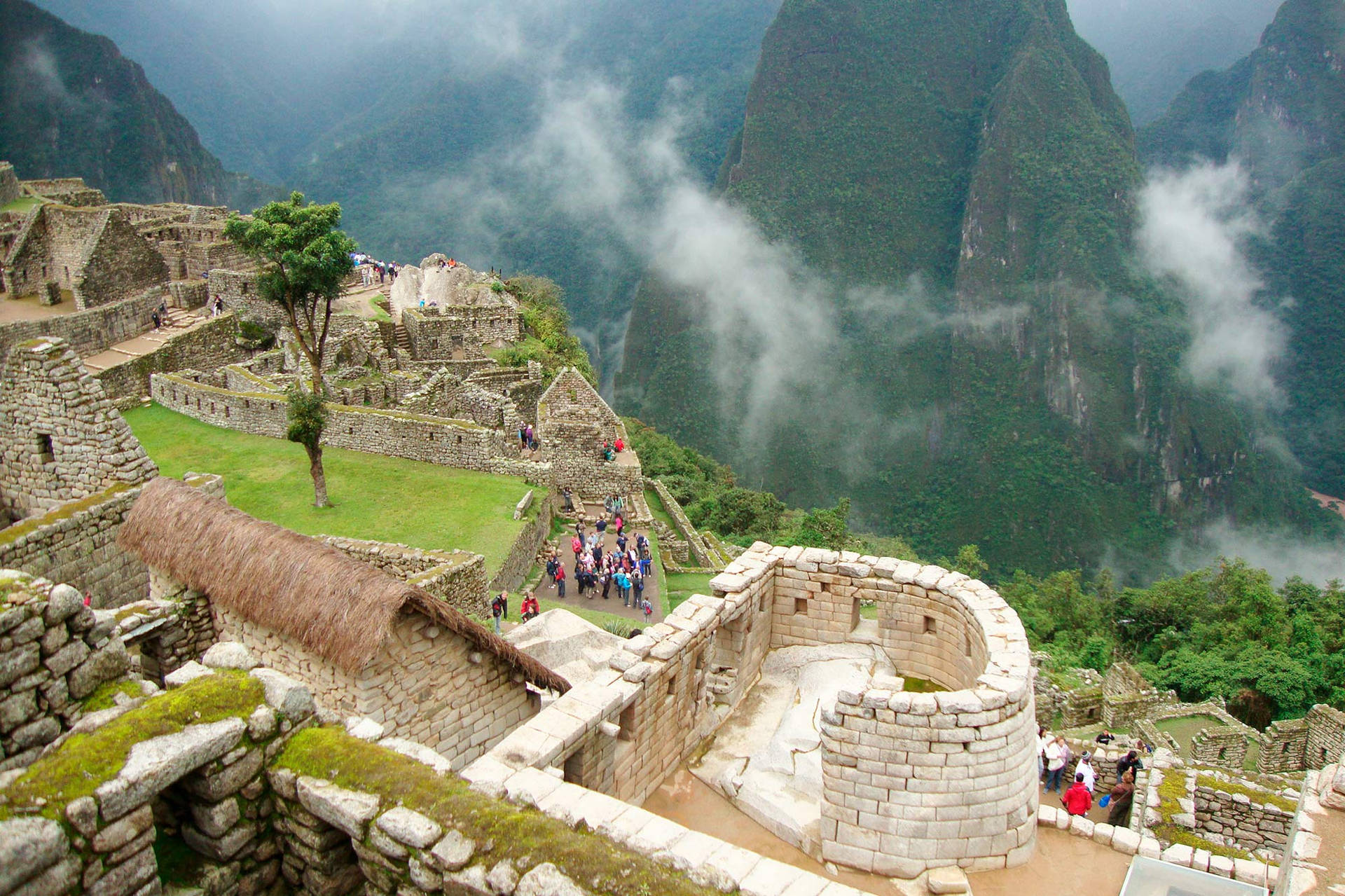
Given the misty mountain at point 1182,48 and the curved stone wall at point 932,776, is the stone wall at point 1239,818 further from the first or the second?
the misty mountain at point 1182,48

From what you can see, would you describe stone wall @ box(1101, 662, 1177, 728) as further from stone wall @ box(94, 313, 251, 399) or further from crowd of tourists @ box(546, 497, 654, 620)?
stone wall @ box(94, 313, 251, 399)

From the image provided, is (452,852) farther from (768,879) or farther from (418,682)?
(418,682)

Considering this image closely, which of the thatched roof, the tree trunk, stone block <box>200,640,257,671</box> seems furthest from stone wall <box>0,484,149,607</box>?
the tree trunk

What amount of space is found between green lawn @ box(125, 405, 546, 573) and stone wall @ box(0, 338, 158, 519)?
670 centimetres

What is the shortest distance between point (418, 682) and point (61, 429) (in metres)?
4.21

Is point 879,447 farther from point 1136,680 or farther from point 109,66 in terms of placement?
point 1136,680

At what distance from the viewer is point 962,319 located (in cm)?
12769

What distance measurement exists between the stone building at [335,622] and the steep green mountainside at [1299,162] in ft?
435

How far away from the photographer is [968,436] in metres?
112

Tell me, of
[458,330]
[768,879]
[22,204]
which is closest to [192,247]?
[458,330]

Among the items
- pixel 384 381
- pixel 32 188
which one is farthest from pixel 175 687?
pixel 32 188

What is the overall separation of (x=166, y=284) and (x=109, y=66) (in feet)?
166

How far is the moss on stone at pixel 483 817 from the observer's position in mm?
3355

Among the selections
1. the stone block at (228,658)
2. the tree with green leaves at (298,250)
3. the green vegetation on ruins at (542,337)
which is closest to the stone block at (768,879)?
the stone block at (228,658)
